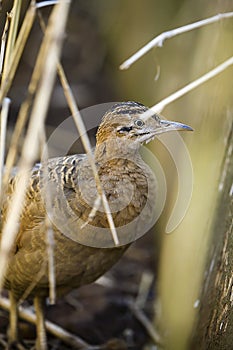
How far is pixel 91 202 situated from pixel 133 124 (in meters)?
0.36

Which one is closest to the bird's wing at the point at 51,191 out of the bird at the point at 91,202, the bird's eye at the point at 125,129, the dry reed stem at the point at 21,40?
the bird at the point at 91,202

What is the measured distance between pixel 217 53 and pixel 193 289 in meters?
1.08

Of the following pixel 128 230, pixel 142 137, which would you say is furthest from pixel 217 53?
pixel 128 230

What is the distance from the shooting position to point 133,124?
2.93 meters

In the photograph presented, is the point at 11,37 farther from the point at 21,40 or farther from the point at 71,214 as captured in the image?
the point at 71,214

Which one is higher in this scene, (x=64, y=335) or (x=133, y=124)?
(x=133, y=124)

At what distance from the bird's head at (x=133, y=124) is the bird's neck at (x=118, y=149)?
12 millimetres

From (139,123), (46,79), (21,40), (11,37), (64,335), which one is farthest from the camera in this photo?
(64,335)

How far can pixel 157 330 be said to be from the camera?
4.21 m

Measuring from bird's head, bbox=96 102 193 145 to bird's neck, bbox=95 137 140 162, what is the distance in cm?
1

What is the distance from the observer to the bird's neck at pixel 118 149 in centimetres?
298

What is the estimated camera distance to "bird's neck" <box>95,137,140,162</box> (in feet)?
9.78

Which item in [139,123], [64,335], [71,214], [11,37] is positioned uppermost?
[11,37]

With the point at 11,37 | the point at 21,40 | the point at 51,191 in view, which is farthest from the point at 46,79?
the point at 51,191
